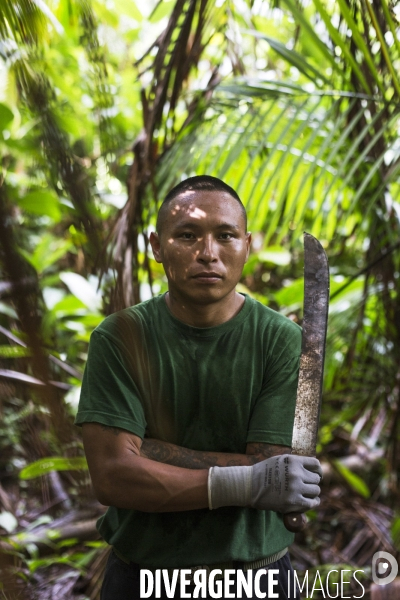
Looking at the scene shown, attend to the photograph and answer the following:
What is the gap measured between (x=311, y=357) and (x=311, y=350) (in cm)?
1

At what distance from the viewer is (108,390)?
0.92 metres

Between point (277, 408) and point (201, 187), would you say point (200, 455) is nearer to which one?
point (277, 408)

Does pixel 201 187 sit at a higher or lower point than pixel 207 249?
higher

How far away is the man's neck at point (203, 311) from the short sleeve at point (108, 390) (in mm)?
119

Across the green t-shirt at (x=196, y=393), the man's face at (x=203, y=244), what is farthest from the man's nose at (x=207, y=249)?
the green t-shirt at (x=196, y=393)

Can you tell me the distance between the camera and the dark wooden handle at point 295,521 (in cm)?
83

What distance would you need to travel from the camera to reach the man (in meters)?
0.87

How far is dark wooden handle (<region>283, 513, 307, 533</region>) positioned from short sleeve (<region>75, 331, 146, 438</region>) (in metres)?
0.25

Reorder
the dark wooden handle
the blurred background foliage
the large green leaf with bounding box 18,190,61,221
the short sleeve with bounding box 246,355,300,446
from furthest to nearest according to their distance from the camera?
the large green leaf with bounding box 18,190,61,221 → the short sleeve with bounding box 246,355,300,446 → the dark wooden handle → the blurred background foliage

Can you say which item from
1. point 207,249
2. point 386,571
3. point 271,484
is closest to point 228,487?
point 271,484

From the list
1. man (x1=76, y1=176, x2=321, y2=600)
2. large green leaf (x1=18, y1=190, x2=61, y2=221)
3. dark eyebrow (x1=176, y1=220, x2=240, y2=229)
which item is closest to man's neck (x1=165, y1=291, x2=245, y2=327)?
man (x1=76, y1=176, x2=321, y2=600)

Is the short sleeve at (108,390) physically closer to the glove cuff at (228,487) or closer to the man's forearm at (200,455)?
the man's forearm at (200,455)

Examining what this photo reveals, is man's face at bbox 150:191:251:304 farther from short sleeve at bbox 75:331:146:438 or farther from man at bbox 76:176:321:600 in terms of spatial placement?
short sleeve at bbox 75:331:146:438

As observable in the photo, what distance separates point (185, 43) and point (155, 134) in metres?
0.26
